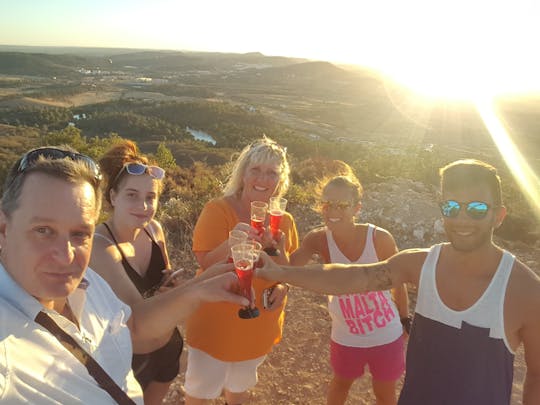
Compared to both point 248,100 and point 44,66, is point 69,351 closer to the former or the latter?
point 248,100

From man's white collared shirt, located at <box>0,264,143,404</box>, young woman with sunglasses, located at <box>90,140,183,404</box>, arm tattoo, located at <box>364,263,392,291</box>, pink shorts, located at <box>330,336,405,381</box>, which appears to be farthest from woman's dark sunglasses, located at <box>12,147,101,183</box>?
pink shorts, located at <box>330,336,405,381</box>

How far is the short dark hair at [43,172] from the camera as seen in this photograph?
1311 mm

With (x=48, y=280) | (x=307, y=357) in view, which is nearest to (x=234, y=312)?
(x=48, y=280)

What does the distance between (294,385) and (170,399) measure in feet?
3.84

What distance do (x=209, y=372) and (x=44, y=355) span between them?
149 cm

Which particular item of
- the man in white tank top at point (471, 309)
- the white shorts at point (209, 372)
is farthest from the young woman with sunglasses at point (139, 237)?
the man in white tank top at point (471, 309)

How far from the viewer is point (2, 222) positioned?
4.36ft

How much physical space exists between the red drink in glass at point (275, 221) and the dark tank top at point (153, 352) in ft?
2.39

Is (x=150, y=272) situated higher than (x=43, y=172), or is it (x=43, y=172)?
(x=43, y=172)

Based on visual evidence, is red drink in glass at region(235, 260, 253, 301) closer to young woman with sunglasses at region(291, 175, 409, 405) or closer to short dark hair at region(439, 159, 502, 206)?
young woman with sunglasses at region(291, 175, 409, 405)

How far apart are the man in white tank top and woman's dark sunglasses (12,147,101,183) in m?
1.61

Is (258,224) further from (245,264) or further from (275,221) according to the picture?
(245,264)

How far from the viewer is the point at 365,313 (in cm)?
273

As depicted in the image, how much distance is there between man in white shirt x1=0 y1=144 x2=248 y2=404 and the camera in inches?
47.5
